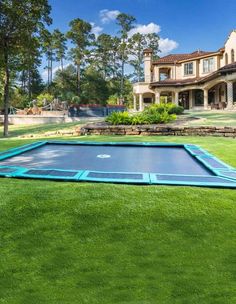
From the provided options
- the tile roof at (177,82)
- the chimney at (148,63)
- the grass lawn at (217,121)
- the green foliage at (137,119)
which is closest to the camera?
the grass lawn at (217,121)

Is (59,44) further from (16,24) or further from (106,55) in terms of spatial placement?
(16,24)

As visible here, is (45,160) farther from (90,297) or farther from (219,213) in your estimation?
(90,297)

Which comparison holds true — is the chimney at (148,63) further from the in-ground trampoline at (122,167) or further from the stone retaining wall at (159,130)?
the in-ground trampoline at (122,167)

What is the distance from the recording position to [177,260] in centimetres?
331

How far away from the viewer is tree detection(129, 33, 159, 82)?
5453 centimetres

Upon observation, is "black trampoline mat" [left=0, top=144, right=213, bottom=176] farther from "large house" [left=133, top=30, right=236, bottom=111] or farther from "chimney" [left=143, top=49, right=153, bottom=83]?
"chimney" [left=143, top=49, right=153, bottom=83]

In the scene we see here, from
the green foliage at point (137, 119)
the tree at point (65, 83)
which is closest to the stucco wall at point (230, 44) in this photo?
the green foliage at point (137, 119)

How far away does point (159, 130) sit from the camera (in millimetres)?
14453

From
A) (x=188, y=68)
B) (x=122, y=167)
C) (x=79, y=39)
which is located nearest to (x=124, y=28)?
(x=79, y=39)

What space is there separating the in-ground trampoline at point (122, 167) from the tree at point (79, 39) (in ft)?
135

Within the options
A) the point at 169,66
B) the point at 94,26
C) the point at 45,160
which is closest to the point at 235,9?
the point at 169,66

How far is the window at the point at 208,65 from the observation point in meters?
34.7

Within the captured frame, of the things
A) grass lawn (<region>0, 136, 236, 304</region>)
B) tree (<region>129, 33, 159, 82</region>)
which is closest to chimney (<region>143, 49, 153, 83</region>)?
tree (<region>129, 33, 159, 82</region>)

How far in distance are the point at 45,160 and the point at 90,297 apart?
510cm
